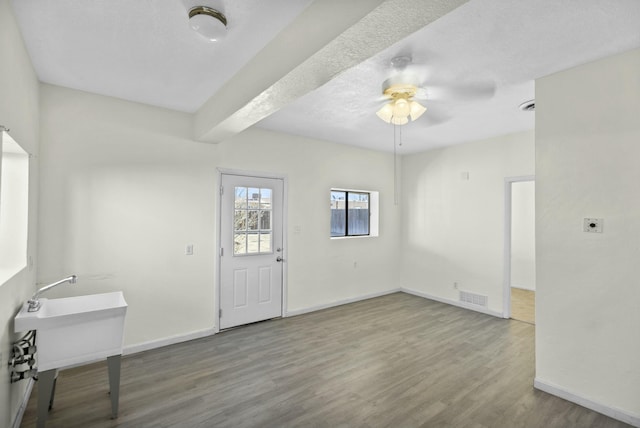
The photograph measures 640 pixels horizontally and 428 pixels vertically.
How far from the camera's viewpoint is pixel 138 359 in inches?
119

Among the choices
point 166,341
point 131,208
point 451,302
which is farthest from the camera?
point 451,302

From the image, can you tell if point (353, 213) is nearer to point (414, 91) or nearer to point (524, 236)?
point (414, 91)

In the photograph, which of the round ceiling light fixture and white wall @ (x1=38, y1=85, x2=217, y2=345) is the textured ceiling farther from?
white wall @ (x1=38, y1=85, x2=217, y2=345)

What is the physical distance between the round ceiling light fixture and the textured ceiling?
0.15 ft

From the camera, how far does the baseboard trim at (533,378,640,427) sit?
213 cm

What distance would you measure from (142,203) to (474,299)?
15.3ft

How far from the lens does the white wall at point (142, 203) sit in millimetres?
2795

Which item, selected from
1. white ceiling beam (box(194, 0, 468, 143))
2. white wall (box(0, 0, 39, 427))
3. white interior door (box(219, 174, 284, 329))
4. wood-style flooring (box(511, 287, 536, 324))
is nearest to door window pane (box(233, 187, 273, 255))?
white interior door (box(219, 174, 284, 329))

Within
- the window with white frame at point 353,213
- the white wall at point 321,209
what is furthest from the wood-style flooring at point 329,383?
Answer: the window with white frame at point 353,213

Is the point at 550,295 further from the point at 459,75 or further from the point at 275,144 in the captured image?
the point at 275,144

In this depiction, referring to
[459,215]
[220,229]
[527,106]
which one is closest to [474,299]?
[459,215]

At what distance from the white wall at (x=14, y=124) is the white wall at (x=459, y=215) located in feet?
Answer: 16.5

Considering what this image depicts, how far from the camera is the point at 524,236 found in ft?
20.0

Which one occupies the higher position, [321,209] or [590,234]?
[321,209]
